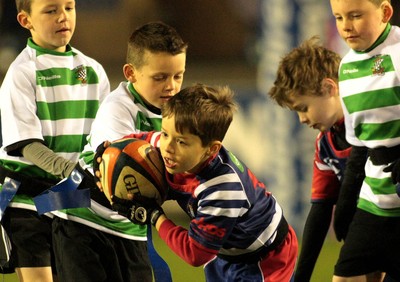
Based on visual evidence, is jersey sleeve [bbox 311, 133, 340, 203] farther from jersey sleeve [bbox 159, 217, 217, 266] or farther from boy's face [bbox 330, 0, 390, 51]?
jersey sleeve [bbox 159, 217, 217, 266]

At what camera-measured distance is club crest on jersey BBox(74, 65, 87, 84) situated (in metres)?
5.51

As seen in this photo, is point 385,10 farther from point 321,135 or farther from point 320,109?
point 321,135

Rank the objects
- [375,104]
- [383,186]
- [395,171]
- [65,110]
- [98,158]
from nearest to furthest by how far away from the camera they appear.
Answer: [98,158], [395,171], [375,104], [383,186], [65,110]

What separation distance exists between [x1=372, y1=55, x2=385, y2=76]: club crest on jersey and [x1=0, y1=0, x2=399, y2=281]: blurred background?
259 centimetres

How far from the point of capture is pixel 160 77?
16.4 feet

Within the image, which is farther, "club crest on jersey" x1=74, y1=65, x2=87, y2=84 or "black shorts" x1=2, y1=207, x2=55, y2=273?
"club crest on jersey" x1=74, y1=65, x2=87, y2=84

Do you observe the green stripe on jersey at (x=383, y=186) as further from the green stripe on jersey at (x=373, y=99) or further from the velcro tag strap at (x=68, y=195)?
the velcro tag strap at (x=68, y=195)

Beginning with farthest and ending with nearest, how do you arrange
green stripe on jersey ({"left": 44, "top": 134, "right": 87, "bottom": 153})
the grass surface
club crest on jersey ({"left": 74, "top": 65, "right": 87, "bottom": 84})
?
the grass surface → club crest on jersey ({"left": 74, "top": 65, "right": 87, "bottom": 84}) → green stripe on jersey ({"left": 44, "top": 134, "right": 87, "bottom": 153})

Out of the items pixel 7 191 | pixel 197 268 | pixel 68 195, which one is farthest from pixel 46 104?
pixel 197 268

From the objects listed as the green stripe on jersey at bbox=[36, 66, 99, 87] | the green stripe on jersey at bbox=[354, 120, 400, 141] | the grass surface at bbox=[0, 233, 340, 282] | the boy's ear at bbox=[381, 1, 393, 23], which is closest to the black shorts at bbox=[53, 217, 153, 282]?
the green stripe on jersey at bbox=[36, 66, 99, 87]

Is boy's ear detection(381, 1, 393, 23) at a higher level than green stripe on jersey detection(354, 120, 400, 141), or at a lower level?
higher

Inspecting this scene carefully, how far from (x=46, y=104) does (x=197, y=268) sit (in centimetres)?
256

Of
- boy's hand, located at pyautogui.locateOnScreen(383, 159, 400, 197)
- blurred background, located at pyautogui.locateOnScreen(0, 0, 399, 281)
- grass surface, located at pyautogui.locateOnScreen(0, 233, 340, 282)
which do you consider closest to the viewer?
boy's hand, located at pyautogui.locateOnScreen(383, 159, 400, 197)

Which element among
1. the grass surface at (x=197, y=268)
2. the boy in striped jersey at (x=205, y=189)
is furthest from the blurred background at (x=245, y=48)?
the boy in striped jersey at (x=205, y=189)
